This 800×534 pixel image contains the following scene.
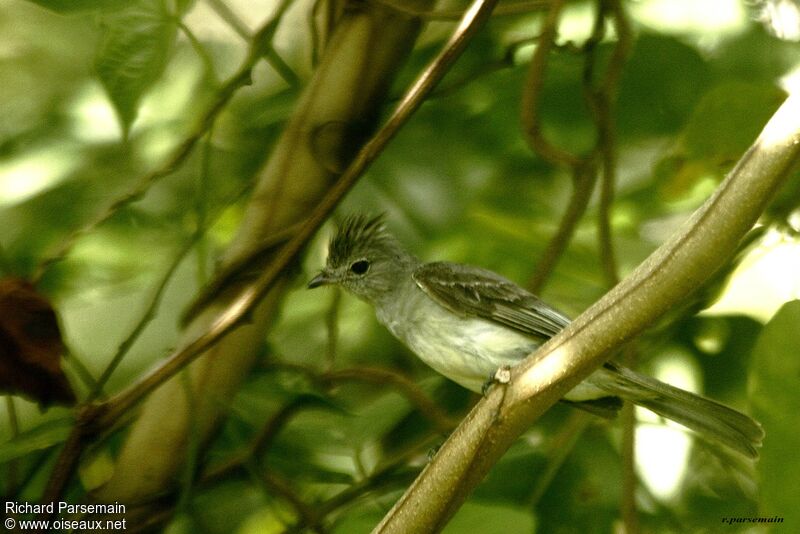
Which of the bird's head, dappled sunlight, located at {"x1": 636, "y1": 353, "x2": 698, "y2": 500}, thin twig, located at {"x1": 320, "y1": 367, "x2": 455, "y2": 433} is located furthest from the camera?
the bird's head

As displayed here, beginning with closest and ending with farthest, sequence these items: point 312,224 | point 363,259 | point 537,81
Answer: point 312,224
point 537,81
point 363,259

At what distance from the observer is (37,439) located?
147 centimetres

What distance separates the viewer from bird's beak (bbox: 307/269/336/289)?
7.04ft

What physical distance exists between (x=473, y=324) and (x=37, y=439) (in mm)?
847

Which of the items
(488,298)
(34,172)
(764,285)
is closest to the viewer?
(488,298)

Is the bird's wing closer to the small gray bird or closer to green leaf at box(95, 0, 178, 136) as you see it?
the small gray bird

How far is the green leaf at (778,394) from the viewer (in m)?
1.40

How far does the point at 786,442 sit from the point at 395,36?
980mm

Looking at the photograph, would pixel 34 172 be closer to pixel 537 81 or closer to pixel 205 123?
pixel 205 123

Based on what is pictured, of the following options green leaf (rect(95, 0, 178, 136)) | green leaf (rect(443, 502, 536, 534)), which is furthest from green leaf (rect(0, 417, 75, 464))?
green leaf (rect(443, 502, 536, 534))

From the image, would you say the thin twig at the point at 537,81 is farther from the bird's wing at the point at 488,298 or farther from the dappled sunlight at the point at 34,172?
the dappled sunlight at the point at 34,172

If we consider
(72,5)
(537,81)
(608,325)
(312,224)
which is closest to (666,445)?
(537,81)

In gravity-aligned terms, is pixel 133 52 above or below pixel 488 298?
→ below

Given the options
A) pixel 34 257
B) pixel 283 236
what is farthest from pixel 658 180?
pixel 34 257
